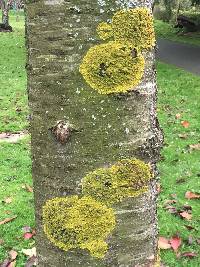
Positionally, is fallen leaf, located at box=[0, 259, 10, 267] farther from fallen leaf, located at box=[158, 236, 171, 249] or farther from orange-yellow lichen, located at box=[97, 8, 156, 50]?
orange-yellow lichen, located at box=[97, 8, 156, 50]

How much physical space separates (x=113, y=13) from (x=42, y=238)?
770 mm

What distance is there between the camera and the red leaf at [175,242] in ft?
14.4

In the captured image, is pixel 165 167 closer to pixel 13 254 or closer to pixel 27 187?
pixel 27 187

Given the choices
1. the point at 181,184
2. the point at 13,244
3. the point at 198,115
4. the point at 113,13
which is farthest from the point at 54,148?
the point at 198,115

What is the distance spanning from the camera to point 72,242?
5.67ft

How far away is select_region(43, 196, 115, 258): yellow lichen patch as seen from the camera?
66.7 inches

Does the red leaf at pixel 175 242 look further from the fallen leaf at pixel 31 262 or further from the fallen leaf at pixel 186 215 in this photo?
the fallen leaf at pixel 31 262

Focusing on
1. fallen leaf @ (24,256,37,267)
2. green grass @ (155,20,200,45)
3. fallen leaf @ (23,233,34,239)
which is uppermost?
fallen leaf @ (24,256,37,267)

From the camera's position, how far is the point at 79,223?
5.66 feet

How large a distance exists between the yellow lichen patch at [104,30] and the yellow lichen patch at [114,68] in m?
0.02

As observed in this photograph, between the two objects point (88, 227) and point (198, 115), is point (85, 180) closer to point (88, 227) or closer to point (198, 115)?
point (88, 227)

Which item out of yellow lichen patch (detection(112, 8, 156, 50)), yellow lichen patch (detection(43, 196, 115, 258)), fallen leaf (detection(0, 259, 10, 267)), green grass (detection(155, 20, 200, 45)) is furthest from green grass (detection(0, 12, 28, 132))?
green grass (detection(155, 20, 200, 45))

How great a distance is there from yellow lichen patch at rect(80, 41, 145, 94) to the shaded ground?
13.9 metres

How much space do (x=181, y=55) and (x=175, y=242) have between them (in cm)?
1584
